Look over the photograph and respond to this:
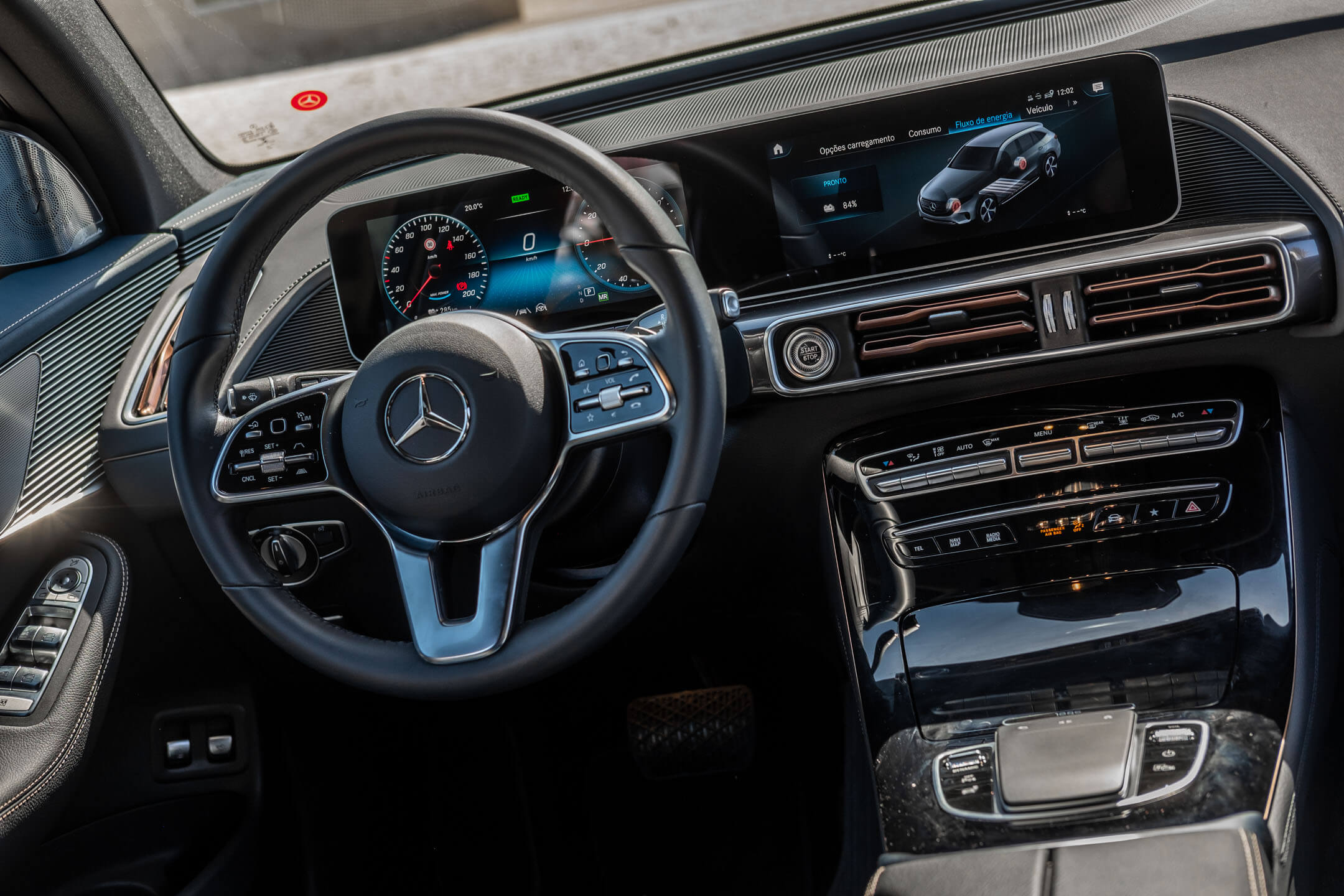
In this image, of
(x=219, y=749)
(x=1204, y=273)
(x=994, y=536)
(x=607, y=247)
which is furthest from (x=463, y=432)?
(x=219, y=749)

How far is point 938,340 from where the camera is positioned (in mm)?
1584

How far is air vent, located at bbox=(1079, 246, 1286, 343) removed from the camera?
151cm

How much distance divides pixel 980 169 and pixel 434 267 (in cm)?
85

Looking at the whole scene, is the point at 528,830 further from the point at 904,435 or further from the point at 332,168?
the point at 332,168

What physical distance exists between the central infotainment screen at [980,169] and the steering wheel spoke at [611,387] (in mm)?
514

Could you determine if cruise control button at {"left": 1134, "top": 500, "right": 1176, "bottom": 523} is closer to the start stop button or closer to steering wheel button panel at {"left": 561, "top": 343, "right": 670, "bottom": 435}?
the start stop button

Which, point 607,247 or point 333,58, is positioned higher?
point 333,58

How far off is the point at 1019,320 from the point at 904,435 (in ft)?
0.82

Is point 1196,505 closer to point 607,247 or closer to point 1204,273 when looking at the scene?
point 1204,273

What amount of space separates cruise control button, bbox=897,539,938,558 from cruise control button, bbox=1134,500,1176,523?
0.94 ft

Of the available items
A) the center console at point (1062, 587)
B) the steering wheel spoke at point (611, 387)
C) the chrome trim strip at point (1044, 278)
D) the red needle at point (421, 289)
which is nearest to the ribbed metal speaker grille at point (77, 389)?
the red needle at point (421, 289)

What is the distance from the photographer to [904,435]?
1707mm

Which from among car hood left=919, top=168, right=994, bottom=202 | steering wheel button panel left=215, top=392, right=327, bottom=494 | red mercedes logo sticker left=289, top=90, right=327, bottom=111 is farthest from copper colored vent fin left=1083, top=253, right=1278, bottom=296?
red mercedes logo sticker left=289, top=90, right=327, bottom=111

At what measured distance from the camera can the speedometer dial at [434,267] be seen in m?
1.75
